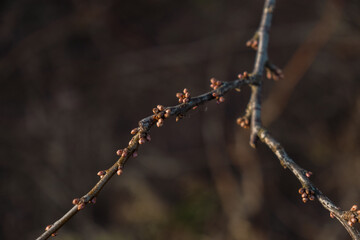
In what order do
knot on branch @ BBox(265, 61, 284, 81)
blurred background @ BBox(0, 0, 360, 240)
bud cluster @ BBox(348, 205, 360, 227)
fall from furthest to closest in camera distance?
blurred background @ BBox(0, 0, 360, 240)
knot on branch @ BBox(265, 61, 284, 81)
bud cluster @ BBox(348, 205, 360, 227)

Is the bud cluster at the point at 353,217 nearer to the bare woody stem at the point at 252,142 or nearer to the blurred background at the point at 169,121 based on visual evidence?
the bare woody stem at the point at 252,142

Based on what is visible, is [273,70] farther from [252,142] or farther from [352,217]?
[352,217]

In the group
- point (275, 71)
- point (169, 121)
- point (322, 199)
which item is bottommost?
point (322, 199)

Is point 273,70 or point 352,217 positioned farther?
point 273,70

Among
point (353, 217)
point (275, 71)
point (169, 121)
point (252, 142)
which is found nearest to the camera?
point (353, 217)

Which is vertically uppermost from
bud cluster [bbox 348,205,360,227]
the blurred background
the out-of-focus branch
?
the blurred background

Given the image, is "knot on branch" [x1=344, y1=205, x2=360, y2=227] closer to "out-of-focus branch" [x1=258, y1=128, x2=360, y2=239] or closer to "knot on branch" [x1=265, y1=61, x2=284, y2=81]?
Result: "out-of-focus branch" [x1=258, y1=128, x2=360, y2=239]

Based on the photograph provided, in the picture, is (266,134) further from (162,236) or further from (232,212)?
(162,236)

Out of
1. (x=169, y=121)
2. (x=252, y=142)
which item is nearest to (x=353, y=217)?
(x=252, y=142)

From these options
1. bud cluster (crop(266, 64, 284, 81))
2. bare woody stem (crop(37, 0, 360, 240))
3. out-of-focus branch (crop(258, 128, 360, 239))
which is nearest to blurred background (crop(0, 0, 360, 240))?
bud cluster (crop(266, 64, 284, 81))
